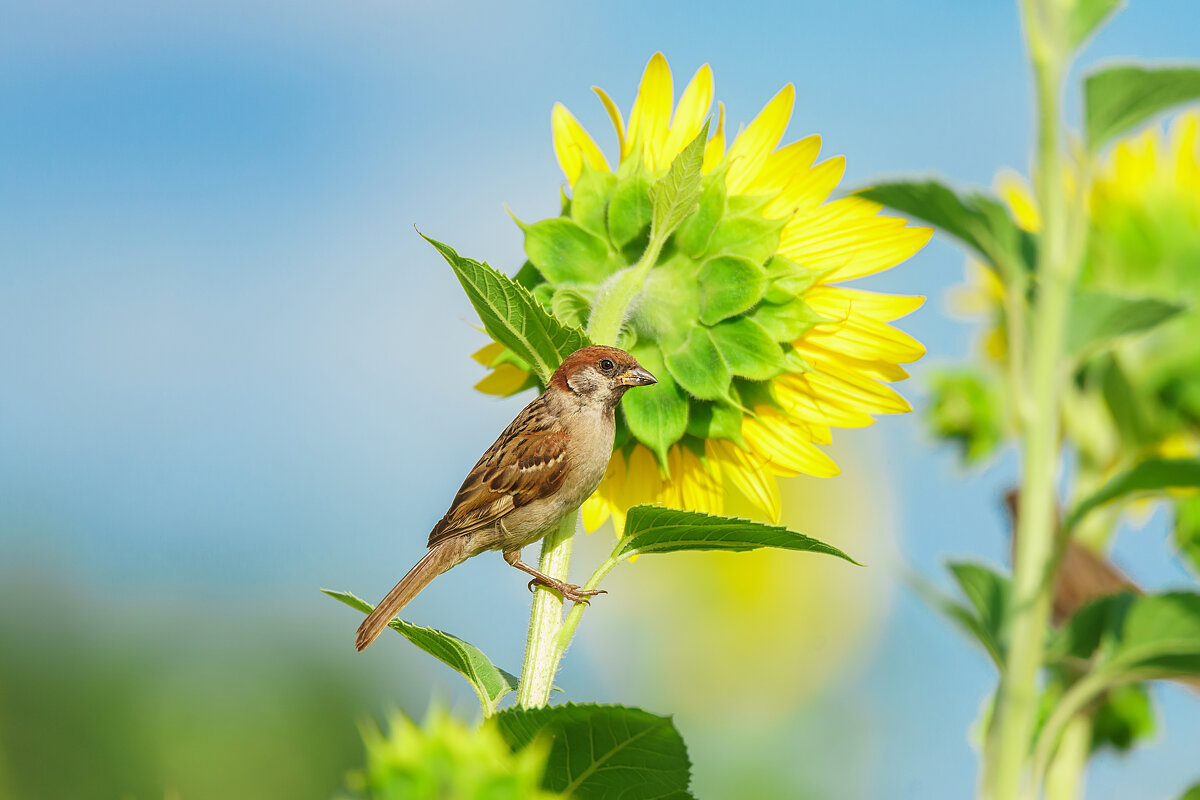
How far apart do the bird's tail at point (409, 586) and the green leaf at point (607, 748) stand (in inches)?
9.5

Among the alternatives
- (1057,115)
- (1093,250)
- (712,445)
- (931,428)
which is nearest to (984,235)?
(1057,115)

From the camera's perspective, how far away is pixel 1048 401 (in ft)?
6.63

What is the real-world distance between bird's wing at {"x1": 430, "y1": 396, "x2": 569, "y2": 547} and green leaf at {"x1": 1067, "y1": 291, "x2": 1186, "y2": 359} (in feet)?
3.91

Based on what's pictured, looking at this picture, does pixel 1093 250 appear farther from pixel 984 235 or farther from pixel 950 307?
pixel 984 235

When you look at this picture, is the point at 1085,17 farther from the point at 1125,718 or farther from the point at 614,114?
the point at 1125,718

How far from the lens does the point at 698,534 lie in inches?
42.6

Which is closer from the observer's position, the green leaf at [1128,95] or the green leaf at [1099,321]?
the green leaf at [1128,95]

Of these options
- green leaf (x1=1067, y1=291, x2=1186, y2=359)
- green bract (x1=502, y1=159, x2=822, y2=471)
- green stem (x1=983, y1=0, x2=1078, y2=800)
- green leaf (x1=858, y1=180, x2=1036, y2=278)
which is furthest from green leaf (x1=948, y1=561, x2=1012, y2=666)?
green bract (x1=502, y1=159, x2=822, y2=471)

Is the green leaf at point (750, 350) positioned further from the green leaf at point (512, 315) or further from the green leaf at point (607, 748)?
the green leaf at point (607, 748)

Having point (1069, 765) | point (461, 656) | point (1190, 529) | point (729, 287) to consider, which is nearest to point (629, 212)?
point (729, 287)

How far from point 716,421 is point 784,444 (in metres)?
0.13

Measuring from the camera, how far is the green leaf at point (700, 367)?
4.30 feet

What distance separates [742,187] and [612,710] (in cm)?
77

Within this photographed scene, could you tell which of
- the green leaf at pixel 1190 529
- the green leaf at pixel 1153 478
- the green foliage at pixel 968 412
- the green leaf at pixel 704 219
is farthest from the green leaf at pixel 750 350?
the green foliage at pixel 968 412
